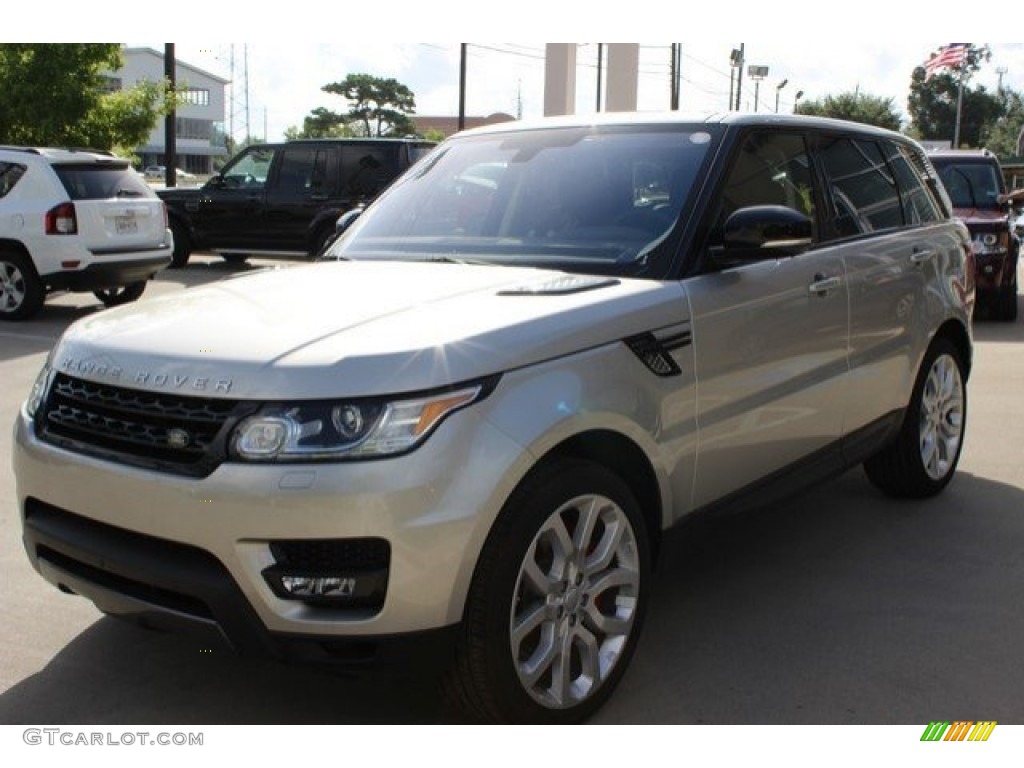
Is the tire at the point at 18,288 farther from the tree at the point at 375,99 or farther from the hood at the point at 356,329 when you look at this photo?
the tree at the point at 375,99

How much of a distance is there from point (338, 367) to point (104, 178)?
32.9 ft

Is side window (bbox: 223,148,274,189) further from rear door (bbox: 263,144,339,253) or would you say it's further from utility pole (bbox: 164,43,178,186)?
utility pole (bbox: 164,43,178,186)

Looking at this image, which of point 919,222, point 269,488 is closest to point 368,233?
point 269,488

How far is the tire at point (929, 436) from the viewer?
209 inches

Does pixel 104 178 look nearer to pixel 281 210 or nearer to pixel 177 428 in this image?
pixel 281 210

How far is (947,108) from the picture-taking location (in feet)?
320

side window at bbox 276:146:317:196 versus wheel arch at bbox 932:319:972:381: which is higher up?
side window at bbox 276:146:317:196

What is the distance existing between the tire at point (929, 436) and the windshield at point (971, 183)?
28.4 ft

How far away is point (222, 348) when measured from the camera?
2893 millimetres

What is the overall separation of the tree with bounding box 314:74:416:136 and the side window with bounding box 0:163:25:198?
81299mm

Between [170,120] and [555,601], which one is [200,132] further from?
[555,601]

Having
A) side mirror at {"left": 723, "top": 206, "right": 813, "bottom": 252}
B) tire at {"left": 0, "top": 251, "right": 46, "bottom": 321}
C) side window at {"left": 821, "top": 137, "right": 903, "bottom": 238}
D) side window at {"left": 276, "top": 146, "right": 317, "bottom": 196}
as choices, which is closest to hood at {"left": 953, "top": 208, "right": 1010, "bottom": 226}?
side window at {"left": 821, "top": 137, "right": 903, "bottom": 238}

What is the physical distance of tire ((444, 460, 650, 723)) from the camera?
286cm

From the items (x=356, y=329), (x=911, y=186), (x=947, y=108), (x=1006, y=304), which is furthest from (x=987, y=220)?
(x=947, y=108)
